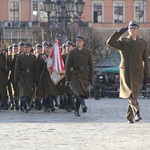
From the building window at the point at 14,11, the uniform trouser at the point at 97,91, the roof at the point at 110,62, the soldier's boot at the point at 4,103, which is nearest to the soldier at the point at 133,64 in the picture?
the soldier's boot at the point at 4,103

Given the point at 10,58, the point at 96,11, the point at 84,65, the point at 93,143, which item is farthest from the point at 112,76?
the point at 96,11

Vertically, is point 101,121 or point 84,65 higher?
point 84,65

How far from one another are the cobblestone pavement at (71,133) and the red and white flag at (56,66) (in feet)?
7.14

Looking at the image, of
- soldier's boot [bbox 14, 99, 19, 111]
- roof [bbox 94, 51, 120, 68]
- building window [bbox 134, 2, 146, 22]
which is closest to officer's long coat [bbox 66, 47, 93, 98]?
soldier's boot [bbox 14, 99, 19, 111]

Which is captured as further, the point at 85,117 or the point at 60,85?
the point at 60,85

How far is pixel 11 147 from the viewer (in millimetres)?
9828

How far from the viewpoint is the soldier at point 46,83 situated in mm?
18125

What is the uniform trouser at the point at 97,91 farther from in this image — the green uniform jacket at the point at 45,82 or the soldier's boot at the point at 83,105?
the soldier's boot at the point at 83,105

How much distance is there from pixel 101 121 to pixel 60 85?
4.20m

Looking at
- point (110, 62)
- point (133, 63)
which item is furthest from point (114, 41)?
point (110, 62)

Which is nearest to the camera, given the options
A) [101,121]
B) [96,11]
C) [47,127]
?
[47,127]

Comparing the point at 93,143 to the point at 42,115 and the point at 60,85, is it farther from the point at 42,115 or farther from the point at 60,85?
the point at 60,85

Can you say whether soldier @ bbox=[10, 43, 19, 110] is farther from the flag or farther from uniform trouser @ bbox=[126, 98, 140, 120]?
uniform trouser @ bbox=[126, 98, 140, 120]

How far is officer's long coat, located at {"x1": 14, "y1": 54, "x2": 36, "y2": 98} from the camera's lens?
17781 millimetres
